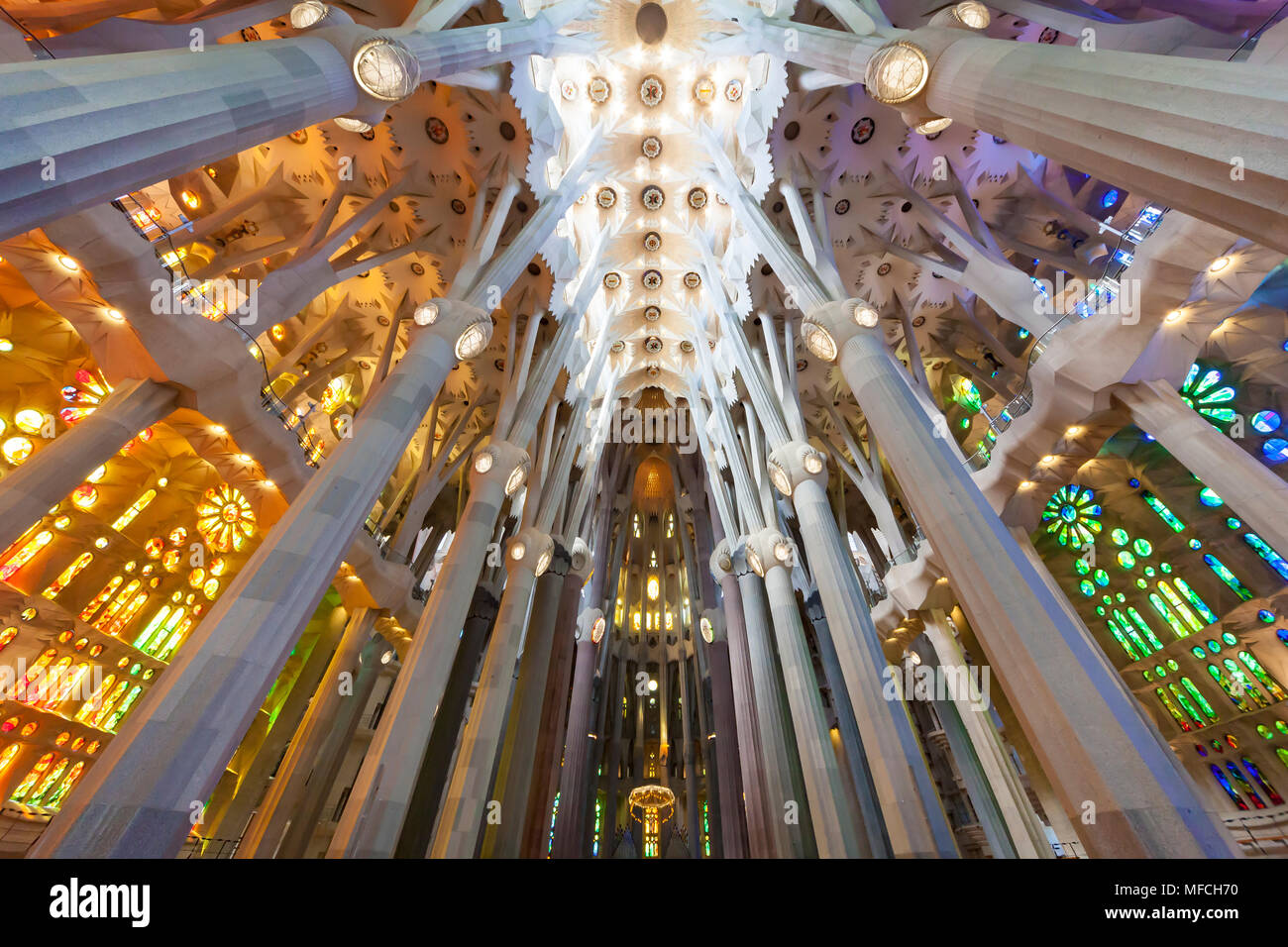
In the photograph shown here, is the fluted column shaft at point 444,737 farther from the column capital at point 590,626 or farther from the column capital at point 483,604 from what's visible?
the column capital at point 590,626

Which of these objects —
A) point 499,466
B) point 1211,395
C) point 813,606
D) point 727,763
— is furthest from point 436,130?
point 1211,395

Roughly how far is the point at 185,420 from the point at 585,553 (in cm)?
1060

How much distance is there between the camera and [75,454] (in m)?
8.05

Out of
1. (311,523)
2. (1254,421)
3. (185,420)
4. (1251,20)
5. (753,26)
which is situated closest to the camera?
(311,523)

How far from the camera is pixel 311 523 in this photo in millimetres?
6441

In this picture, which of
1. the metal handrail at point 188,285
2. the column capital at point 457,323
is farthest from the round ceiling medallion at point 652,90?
the metal handrail at point 188,285

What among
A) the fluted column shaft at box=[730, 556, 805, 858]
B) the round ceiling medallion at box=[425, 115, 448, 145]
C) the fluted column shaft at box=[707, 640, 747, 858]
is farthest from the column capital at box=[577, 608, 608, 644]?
the round ceiling medallion at box=[425, 115, 448, 145]

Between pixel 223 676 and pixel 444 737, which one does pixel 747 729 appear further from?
pixel 223 676

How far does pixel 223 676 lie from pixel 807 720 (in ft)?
34.0

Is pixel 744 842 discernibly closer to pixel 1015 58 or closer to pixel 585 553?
pixel 585 553

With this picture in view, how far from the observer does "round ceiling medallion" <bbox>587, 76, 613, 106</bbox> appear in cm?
1611

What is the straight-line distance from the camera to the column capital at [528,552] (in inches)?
543

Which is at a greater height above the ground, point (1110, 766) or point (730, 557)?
point (730, 557)
